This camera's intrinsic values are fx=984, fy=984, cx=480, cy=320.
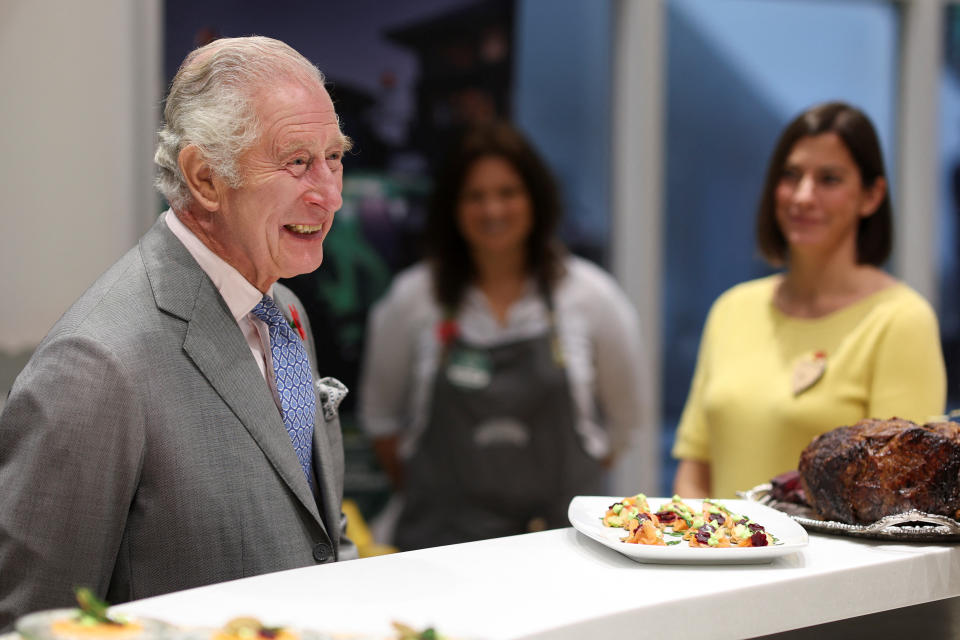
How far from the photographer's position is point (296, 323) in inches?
81.7

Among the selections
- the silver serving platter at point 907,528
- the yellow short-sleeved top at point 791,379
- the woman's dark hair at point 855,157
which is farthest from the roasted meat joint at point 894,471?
the woman's dark hair at point 855,157

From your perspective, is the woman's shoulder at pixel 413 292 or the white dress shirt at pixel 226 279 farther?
the woman's shoulder at pixel 413 292

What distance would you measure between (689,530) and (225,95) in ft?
3.57

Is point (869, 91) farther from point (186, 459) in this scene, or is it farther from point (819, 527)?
point (186, 459)

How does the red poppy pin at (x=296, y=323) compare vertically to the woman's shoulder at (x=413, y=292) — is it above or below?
above

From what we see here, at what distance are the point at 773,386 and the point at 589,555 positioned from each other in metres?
1.27

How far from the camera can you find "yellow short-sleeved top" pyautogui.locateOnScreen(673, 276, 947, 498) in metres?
2.48

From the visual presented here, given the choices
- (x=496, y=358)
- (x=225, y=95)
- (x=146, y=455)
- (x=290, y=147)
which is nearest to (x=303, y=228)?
(x=290, y=147)

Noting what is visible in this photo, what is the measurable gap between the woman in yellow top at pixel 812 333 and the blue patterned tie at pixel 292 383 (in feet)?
4.36

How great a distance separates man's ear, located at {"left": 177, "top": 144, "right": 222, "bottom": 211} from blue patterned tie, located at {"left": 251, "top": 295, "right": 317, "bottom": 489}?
8.3 inches

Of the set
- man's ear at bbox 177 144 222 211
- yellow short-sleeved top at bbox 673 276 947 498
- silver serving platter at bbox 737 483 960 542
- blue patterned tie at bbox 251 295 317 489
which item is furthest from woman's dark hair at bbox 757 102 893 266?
man's ear at bbox 177 144 222 211

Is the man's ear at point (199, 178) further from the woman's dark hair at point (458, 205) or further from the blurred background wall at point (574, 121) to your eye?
the woman's dark hair at point (458, 205)

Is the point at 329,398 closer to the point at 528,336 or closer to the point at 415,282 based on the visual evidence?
the point at 528,336

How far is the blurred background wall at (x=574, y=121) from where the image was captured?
3.79 metres
